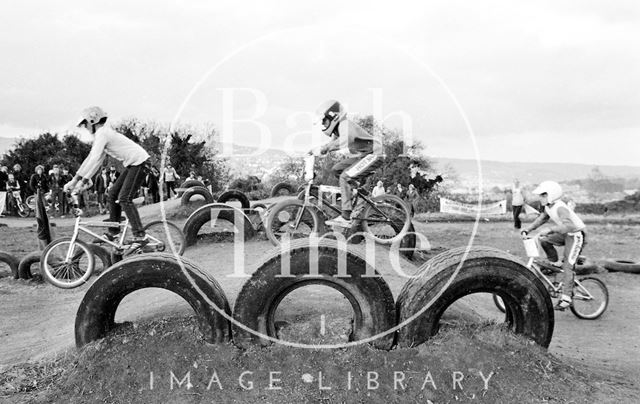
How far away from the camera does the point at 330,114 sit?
10.5m

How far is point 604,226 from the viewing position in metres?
27.1

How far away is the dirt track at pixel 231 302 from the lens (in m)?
6.57

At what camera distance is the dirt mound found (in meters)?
4.80

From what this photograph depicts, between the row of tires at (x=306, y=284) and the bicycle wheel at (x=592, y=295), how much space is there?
514cm

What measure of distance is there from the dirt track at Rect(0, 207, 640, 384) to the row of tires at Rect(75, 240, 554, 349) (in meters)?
0.40

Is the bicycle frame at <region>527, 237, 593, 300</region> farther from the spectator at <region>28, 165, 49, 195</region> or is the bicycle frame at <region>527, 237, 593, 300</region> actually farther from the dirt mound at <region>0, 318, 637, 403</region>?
the spectator at <region>28, 165, 49, 195</region>

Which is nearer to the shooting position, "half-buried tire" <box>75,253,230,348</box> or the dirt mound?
the dirt mound

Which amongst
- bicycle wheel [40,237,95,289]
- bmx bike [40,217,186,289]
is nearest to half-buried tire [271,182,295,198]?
bmx bike [40,217,186,289]

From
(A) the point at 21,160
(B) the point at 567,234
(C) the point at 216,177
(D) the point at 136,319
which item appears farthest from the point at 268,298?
(A) the point at 21,160

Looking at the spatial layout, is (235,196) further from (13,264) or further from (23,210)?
(23,210)

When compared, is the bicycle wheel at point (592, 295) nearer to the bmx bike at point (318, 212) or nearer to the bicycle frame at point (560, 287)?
the bicycle frame at point (560, 287)

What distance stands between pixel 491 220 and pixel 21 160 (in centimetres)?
4022

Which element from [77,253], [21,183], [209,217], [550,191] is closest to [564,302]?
[550,191]

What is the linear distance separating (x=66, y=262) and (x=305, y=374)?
6.52 metres
